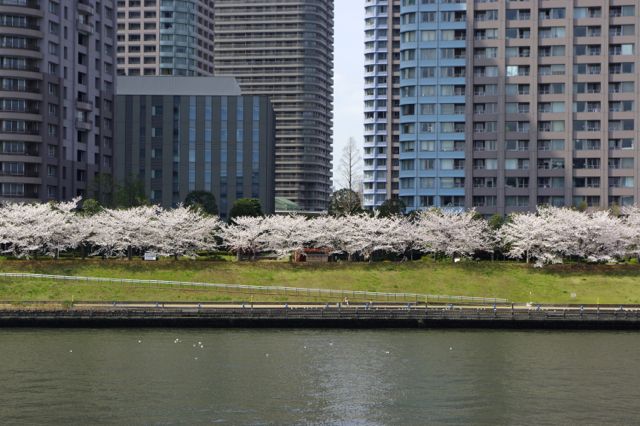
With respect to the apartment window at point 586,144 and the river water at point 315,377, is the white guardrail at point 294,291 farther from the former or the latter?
the apartment window at point 586,144

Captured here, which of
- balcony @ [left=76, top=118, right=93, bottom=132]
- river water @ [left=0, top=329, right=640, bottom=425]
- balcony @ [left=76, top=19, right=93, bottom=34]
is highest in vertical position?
balcony @ [left=76, top=19, right=93, bottom=34]

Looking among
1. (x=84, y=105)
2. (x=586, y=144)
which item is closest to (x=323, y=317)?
(x=586, y=144)

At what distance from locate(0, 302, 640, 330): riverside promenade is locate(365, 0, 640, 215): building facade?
86.3 m

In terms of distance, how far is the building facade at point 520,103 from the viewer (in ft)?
593

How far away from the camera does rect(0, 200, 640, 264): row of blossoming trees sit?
418ft

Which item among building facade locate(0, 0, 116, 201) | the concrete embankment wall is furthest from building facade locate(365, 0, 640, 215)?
the concrete embankment wall

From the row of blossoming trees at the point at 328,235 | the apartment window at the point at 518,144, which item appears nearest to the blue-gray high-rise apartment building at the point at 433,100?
the apartment window at the point at 518,144

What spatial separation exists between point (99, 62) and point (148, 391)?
14296 centimetres

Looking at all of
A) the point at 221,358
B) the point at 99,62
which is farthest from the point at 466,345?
the point at 99,62

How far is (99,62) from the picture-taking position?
A: 195 metres

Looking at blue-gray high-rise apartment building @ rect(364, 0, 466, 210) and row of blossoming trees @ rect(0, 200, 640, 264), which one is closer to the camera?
row of blossoming trees @ rect(0, 200, 640, 264)

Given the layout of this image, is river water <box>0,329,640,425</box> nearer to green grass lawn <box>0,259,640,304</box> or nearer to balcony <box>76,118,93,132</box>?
green grass lawn <box>0,259,640,304</box>

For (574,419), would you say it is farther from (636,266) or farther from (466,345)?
(636,266)

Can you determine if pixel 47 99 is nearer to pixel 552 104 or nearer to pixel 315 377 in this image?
pixel 552 104
